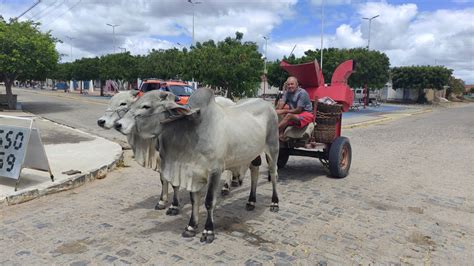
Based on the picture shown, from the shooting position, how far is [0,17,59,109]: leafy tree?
20000 millimetres

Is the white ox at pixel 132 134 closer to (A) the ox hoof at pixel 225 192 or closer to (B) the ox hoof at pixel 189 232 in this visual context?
(B) the ox hoof at pixel 189 232

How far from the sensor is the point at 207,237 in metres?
4.56

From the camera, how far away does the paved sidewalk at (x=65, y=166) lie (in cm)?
604

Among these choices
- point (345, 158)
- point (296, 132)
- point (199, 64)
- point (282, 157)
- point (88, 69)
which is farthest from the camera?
point (88, 69)

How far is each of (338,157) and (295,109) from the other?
4.81 feet

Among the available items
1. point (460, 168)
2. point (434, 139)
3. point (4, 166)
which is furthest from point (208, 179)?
point (434, 139)

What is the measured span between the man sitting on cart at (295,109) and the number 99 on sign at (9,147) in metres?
4.06

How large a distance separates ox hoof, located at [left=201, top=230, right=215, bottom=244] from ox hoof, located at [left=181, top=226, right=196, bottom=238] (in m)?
0.15

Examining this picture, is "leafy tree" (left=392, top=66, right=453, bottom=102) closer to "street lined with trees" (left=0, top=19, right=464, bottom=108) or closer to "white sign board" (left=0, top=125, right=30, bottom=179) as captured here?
"street lined with trees" (left=0, top=19, right=464, bottom=108)

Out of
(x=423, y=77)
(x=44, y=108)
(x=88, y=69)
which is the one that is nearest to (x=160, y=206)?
(x=44, y=108)

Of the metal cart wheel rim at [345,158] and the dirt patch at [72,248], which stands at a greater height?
the metal cart wheel rim at [345,158]

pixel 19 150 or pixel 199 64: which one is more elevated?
pixel 199 64

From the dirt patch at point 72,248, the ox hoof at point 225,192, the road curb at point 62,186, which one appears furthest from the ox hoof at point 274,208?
the road curb at point 62,186

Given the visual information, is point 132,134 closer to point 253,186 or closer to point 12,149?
point 253,186
